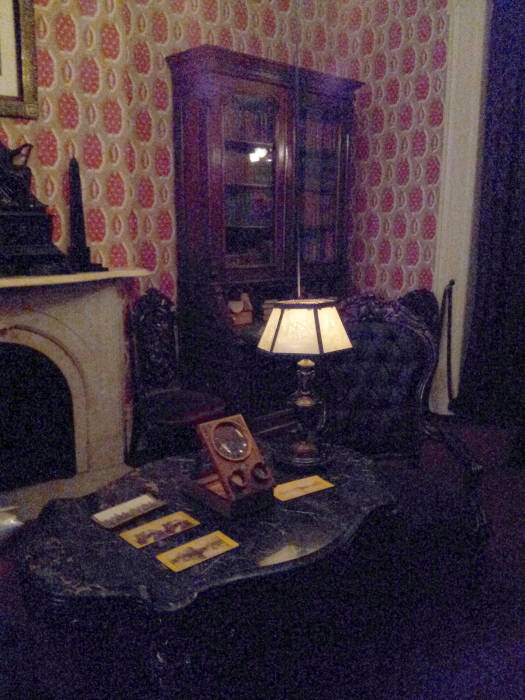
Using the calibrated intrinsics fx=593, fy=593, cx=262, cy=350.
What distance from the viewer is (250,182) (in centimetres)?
361

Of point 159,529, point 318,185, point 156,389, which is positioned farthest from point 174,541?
point 318,185

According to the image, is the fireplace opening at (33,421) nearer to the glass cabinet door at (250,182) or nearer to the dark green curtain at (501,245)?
the glass cabinet door at (250,182)

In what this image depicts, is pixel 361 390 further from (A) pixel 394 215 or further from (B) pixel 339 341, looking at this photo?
(A) pixel 394 215

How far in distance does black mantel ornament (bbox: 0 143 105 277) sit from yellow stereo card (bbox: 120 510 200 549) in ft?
5.10

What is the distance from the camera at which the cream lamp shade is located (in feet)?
5.98

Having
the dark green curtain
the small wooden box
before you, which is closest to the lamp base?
the small wooden box

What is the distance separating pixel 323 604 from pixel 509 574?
90cm

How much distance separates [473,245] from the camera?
13.4 ft

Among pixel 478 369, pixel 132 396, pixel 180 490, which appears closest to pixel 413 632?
pixel 180 490

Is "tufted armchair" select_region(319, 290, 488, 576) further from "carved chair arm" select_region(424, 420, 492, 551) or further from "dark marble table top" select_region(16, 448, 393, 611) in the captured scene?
"dark marble table top" select_region(16, 448, 393, 611)

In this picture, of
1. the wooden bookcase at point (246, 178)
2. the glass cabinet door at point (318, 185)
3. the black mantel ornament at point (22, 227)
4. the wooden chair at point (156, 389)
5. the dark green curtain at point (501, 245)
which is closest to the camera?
the black mantel ornament at point (22, 227)

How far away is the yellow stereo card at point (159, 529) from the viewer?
5.00 feet

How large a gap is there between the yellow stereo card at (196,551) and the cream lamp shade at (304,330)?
1.97 ft

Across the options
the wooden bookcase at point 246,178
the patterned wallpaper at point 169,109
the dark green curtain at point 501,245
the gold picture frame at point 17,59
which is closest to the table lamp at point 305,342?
the wooden bookcase at point 246,178
